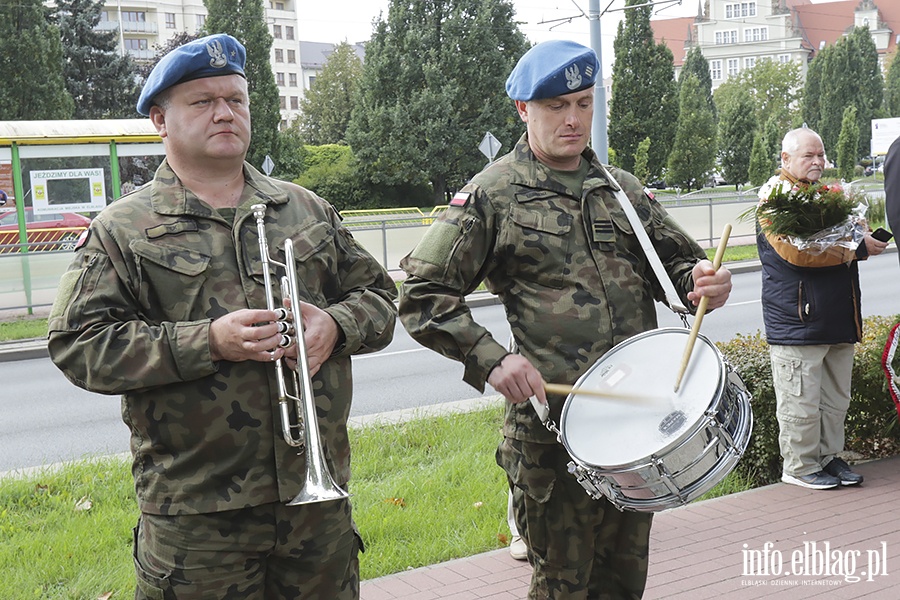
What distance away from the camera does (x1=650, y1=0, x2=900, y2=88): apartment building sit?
10375 centimetres

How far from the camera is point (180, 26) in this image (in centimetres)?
9556

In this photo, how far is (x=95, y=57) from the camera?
44156 mm

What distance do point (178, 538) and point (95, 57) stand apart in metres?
46.0

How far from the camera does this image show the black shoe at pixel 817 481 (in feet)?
17.6

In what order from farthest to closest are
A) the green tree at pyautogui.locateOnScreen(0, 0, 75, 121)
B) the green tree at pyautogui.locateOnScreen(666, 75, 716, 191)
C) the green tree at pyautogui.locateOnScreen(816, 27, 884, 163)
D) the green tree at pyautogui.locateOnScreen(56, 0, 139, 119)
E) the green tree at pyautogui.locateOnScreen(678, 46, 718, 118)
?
1. the green tree at pyautogui.locateOnScreen(678, 46, 718, 118)
2. the green tree at pyautogui.locateOnScreen(816, 27, 884, 163)
3. the green tree at pyautogui.locateOnScreen(666, 75, 716, 191)
4. the green tree at pyautogui.locateOnScreen(56, 0, 139, 119)
5. the green tree at pyautogui.locateOnScreen(0, 0, 75, 121)

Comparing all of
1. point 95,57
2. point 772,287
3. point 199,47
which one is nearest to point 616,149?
point 95,57

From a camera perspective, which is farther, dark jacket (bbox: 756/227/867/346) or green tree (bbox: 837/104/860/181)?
green tree (bbox: 837/104/860/181)

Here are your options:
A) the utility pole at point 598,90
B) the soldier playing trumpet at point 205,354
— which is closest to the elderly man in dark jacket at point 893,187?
the soldier playing trumpet at point 205,354

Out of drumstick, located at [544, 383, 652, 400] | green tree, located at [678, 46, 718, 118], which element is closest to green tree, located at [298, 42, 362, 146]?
green tree, located at [678, 46, 718, 118]

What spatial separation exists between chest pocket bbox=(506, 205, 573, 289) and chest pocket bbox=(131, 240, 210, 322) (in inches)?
41.0

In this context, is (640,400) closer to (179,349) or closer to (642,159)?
(179,349)

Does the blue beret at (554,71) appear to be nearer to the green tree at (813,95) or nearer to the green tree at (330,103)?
the green tree at (330,103)

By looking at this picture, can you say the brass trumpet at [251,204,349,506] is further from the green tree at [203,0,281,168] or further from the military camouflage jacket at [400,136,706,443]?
the green tree at [203,0,281,168]

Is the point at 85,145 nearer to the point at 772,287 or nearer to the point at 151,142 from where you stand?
the point at 151,142
